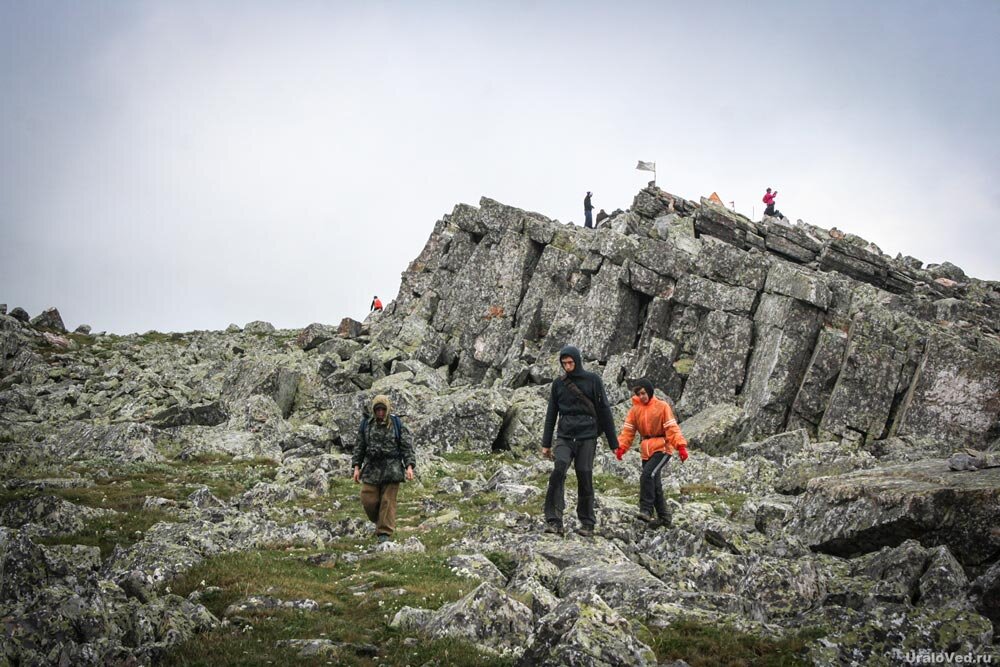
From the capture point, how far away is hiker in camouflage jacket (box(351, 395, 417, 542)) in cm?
1955

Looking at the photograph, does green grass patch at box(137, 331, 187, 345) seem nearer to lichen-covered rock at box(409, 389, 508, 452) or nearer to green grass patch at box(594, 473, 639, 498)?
lichen-covered rock at box(409, 389, 508, 452)

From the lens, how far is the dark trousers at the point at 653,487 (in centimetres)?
2022

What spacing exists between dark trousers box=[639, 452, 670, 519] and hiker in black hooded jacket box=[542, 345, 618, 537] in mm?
1645

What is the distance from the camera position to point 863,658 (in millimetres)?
10125

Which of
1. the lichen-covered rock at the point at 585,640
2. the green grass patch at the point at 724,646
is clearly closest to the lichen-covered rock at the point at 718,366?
the green grass patch at the point at 724,646

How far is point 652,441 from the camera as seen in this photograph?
20.7m

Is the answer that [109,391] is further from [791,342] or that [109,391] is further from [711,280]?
[791,342]

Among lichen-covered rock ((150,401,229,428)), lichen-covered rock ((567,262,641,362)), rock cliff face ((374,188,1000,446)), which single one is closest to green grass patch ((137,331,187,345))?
rock cliff face ((374,188,1000,446))

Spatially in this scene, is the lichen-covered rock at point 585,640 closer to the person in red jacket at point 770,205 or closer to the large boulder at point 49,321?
the person in red jacket at point 770,205

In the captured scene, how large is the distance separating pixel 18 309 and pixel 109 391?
160 ft

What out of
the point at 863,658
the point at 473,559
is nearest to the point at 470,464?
the point at 473,559

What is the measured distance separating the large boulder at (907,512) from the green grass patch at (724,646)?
6.45 metres

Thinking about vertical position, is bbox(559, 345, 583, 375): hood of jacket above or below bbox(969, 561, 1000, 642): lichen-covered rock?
above

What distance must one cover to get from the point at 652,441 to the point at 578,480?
2945 mm
